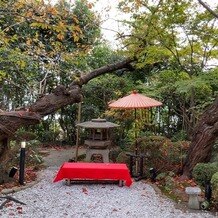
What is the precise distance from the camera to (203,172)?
6.25 m

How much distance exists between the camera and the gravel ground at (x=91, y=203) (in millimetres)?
4793

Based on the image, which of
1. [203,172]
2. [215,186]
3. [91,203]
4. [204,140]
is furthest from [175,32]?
[91,203]

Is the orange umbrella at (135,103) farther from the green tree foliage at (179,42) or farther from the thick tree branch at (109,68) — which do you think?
the thick tree branch at (109,68)

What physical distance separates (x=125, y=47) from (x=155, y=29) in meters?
1.94

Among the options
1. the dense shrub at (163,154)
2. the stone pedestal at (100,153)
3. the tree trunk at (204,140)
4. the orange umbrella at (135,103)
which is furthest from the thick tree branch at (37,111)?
the tree trunk at (204,140)

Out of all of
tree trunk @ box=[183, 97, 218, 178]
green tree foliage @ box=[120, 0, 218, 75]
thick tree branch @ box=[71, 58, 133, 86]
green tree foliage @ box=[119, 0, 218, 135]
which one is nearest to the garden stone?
tree trunk @ box=[183, 97, 218, 178]

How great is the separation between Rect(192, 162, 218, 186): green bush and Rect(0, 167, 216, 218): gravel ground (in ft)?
3.09

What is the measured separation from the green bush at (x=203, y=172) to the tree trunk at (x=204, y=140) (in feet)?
1.22

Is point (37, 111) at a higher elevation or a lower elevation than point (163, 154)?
higher

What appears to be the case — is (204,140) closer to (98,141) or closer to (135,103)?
(135,103)

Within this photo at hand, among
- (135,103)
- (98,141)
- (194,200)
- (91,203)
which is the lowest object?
(91,203)

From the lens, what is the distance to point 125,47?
10.0m

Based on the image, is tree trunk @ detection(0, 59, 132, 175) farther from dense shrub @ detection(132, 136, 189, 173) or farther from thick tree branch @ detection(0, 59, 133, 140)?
dense shrub @ detection(132, 136, 189, 173)

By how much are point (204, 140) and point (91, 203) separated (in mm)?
2769
